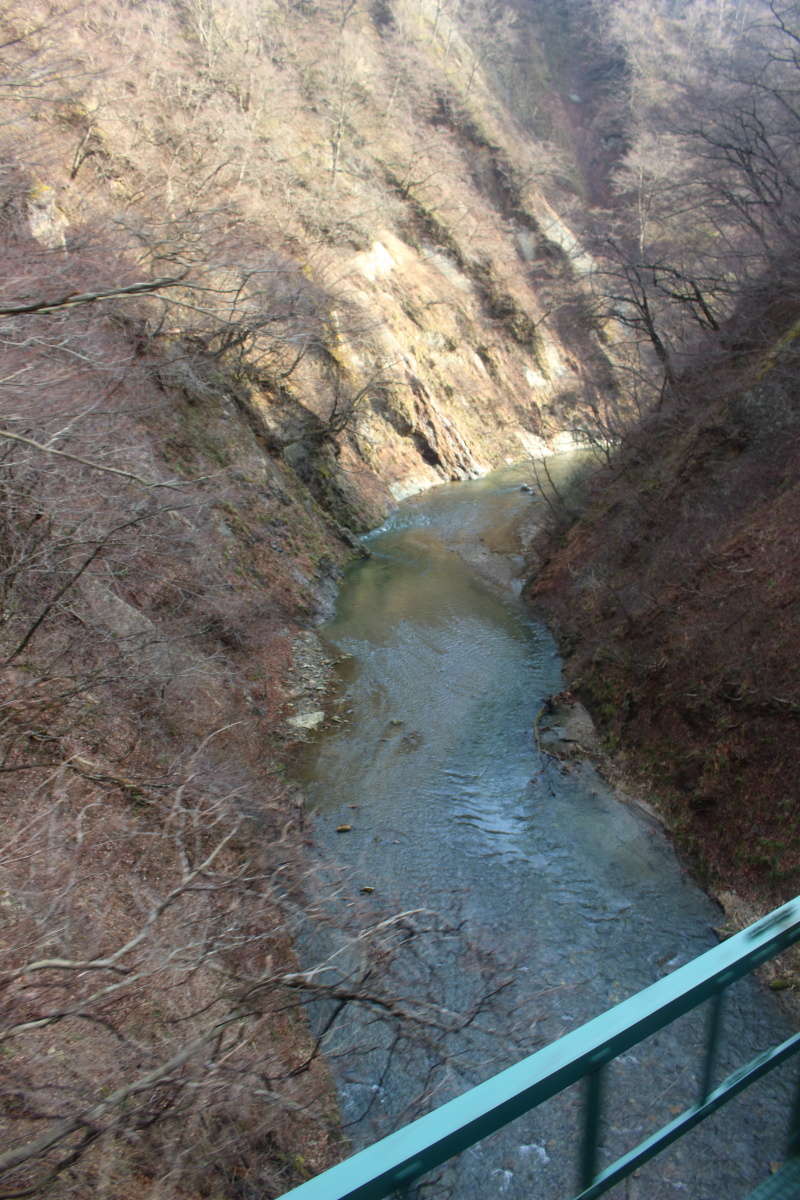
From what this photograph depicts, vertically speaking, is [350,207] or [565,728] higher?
[350,207]

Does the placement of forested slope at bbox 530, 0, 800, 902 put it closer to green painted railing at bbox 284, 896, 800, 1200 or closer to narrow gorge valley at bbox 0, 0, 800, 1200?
narrow gorge valley at bbox 0, 0, 800, 1200

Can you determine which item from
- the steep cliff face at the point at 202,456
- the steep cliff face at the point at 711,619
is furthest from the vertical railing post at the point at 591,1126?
the steep cliff face at the point at 711,619

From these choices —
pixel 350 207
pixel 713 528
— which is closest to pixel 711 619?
pixel 713 528

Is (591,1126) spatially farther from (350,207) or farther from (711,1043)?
(350,207)

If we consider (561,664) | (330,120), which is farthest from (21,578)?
(330,120)

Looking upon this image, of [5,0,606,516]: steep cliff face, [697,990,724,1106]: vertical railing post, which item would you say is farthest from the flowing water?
[5,0,606,516]: steep cliff face

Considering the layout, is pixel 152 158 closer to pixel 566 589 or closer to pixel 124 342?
pixel 124 342

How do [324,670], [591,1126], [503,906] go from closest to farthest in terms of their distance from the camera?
[591,1126] < [503,906] < [324,670]
